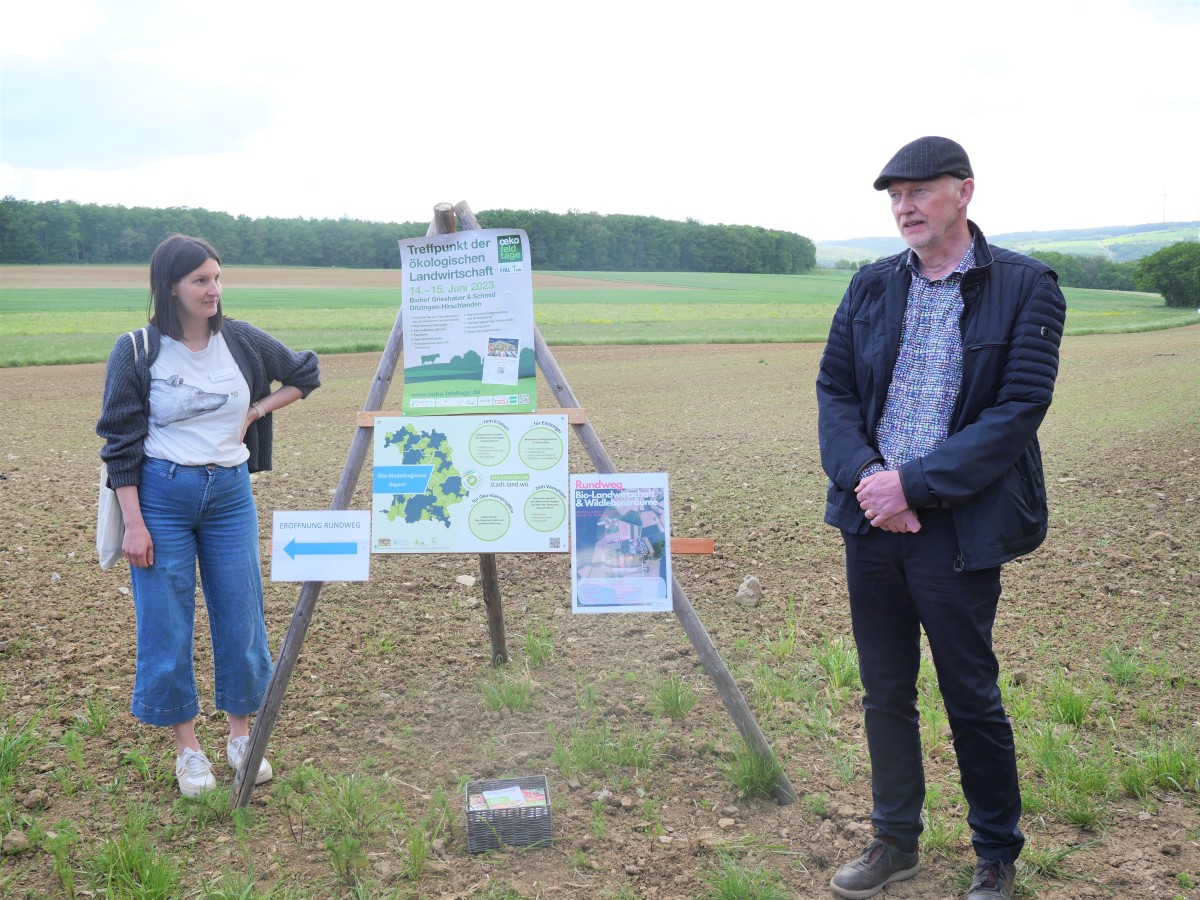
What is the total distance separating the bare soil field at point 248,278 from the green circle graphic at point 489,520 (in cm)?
5005

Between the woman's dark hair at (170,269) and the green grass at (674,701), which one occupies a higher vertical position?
the woman's dark hair at (170,269)

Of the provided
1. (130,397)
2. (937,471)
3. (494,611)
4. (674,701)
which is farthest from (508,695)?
(937,471)

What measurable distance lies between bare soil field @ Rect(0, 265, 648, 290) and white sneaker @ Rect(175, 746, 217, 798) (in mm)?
50149

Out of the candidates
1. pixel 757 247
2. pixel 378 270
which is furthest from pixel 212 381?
pixel 757 247

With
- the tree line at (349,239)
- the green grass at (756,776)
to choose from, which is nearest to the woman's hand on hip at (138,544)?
the green grass at (756,776)

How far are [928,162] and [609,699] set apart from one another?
3.10 metres

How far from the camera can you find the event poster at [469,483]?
13.2ft

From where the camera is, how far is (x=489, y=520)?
4.02m

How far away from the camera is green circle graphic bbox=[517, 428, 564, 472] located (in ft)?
13.2

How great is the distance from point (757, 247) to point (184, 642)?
83654 millimetres

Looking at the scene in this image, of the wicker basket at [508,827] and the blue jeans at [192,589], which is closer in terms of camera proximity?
the wicker basket at [508,827]

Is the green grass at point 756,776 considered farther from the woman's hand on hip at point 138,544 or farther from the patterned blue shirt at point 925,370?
the woman's hand on hip at point 138,544

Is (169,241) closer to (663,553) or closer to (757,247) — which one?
(663,553)

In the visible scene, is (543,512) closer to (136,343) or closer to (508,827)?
(508,827)
